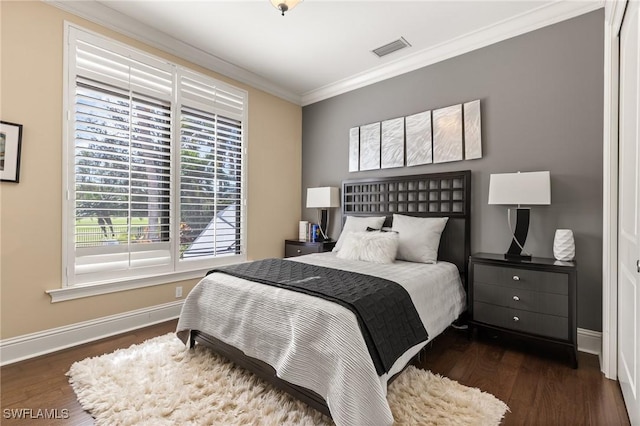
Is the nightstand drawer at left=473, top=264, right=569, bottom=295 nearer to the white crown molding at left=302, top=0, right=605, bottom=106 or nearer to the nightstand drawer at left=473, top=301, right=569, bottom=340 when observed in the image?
the nightstand drawer at left=473, top=301, right=569, bottom=340

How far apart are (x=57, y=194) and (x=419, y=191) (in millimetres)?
3457

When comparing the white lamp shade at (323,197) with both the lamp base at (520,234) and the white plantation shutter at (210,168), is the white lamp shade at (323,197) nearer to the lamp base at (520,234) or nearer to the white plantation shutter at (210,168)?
→ the white plantation shutter at (210,168)

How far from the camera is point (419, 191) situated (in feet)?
11.3

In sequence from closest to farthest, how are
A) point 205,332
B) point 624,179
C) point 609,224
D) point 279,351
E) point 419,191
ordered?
point 279,351 < point 624,179 < point 609,224 < point 205,332 < point 419,191

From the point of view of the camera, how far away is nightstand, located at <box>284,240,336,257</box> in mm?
4006

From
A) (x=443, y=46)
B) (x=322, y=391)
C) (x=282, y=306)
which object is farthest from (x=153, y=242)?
(x=443, y=46)

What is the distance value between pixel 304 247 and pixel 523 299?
255 cm

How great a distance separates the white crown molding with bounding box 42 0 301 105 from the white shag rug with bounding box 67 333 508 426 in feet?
9.55

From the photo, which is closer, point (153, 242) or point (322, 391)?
point (322, 391)

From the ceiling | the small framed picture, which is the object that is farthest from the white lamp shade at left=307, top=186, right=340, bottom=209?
the small framed picture

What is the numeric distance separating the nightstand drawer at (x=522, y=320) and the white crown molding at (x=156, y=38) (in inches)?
145

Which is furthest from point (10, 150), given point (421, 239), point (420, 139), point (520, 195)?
point (520, 195)

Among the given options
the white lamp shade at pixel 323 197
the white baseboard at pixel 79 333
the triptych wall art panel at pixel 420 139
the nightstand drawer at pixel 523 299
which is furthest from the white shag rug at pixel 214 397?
the white lamp shade at pixel 323 197

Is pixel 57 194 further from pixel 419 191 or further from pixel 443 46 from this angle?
pixel 443 46
